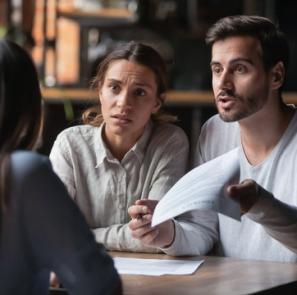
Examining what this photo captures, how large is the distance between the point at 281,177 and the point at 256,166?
2.8 inches

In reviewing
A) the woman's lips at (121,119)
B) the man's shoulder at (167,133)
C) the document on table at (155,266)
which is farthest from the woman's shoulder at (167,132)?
the document on table at (155,266)

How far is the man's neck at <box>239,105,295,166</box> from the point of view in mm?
2170

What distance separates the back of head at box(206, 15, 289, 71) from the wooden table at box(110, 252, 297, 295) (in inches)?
21.1

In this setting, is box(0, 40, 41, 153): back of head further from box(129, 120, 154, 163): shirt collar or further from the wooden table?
box(129, 120, 154, 163): shirt collar

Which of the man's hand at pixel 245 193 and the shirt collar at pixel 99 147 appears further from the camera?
the shirt collar at pixel 99 147

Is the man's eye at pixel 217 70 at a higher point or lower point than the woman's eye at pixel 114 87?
higher

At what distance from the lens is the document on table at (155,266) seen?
5.93 ft

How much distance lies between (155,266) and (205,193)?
260 millimetres

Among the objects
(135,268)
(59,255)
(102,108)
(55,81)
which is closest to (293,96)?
(55,81)

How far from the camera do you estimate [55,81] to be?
5398mm

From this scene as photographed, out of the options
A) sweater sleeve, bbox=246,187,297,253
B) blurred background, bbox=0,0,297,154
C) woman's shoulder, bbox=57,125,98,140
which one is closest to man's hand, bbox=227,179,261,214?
sweater sleeve, bbox=246,187,297,253

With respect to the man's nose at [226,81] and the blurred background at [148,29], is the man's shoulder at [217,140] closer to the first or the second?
the man's nose at [226,81]

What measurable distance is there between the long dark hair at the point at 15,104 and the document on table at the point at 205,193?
440 millimetres

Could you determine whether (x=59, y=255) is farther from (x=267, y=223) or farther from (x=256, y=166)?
(x=256, y=166)
